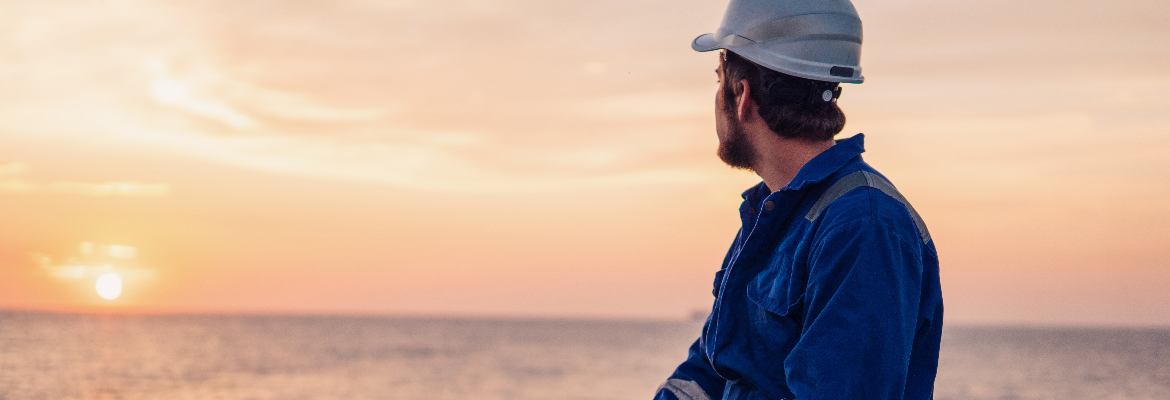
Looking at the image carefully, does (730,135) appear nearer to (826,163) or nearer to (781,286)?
(826,163)

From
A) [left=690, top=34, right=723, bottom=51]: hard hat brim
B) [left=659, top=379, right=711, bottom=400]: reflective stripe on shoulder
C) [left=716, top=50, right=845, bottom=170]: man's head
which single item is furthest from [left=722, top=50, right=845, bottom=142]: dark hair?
[left=659, top=379, right=711, bottom=400]: reflective stripe on shoulder

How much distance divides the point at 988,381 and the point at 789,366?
4847cm

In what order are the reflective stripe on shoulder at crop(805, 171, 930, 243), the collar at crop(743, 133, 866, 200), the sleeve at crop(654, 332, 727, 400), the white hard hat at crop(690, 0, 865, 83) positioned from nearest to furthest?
the reflective stripe on shoulder at crop(805, 171, 930, 243), the collar at crop(743, 133, 866, 200), the white hard hat at crop(690, 0, 865, 83), the sleeve at crop(654, 332, 727, 400)

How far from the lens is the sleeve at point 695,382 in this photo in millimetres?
2449

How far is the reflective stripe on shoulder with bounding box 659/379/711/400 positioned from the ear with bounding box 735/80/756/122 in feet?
2.57

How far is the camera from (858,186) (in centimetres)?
200

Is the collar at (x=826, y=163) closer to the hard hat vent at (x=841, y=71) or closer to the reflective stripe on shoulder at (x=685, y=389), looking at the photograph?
the hard hat vent at (x=841, y=71)

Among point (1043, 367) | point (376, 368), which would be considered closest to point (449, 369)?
point (376, 368)

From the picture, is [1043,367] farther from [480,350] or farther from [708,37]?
[708,37]

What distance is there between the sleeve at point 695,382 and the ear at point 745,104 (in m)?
0.62

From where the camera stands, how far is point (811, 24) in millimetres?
2264

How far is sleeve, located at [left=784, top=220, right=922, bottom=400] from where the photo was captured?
5.79ft

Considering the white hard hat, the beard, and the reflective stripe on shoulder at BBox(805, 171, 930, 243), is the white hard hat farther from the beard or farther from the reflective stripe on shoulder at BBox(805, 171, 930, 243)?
the reflective stripe on shoulder at BBox(805, 171, 930, 243)

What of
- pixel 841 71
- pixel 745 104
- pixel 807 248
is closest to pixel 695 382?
pixel 807 248
